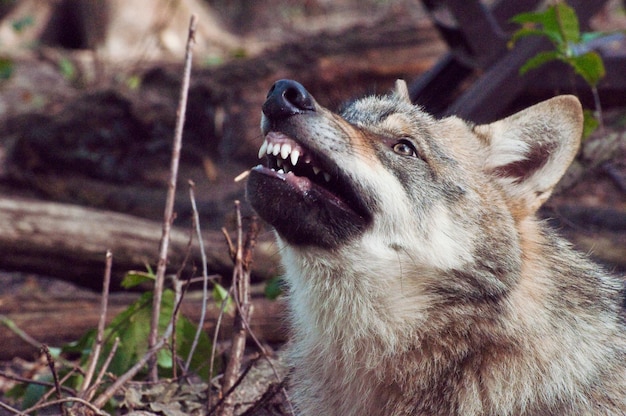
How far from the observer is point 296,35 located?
15812mm

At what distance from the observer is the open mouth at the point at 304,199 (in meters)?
3.01

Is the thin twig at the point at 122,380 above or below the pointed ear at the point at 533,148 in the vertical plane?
below

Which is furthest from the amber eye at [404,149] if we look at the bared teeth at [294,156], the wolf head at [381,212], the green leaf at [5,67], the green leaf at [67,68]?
the green leaf at [67,68]

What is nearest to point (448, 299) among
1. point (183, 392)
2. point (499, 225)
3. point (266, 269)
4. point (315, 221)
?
point (499, 225)

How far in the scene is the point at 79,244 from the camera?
5.49 meters

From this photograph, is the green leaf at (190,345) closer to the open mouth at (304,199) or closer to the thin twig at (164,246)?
the thin twig at (164,246)

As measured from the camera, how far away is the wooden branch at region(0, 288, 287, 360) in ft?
17.3

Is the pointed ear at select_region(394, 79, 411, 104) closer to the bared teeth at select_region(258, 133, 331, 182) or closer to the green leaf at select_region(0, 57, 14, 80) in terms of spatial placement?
the bared teeth at select_region(258, 133, 331, 182)

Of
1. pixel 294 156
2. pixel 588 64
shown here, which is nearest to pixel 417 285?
pixel 294 156

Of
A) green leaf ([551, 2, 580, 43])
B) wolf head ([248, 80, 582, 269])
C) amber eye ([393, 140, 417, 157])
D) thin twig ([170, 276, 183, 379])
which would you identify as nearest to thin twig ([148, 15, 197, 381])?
thin twig ([170, 276, 183, 379])

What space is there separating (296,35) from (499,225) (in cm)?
1309

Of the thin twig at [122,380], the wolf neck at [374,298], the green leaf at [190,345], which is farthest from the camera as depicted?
A: the green leaf at [190,345]

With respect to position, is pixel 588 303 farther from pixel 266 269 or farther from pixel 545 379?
pixel 266 269

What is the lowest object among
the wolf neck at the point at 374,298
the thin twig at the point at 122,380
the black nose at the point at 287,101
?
the thin twig at the point at 122,380
